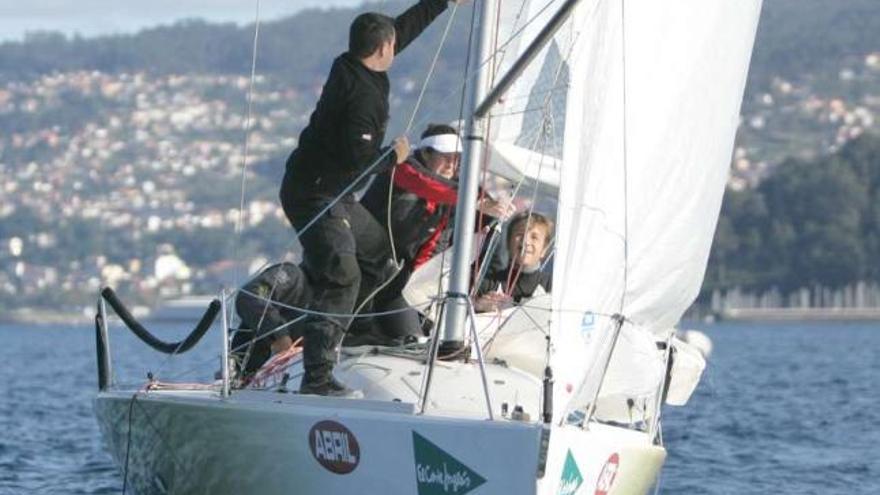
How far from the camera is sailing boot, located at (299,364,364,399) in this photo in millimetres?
10102

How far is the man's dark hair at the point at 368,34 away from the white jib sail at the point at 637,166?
2.45 feet

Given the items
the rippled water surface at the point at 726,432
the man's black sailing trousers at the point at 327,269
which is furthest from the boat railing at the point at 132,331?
the man's black sailing trousers at the point at 327,269

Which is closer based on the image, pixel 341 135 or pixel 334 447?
pixel 334 447

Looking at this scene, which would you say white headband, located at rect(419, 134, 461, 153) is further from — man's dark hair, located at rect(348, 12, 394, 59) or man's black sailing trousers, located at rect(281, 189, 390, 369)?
man's dark hair, located at rect(348, 12, 394, 59)

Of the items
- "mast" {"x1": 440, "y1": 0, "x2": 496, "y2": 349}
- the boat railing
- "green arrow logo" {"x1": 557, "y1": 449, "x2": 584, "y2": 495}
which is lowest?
"green arrow logo" {"x1": 557, "y1": 449, "x2": 584, "y2": 495}

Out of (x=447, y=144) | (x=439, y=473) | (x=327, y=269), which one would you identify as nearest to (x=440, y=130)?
(x=447, y=144)

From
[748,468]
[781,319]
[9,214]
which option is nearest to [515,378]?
[748,468]

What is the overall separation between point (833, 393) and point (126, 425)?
51.8 feet

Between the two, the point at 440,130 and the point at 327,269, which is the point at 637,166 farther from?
the point at 440,130

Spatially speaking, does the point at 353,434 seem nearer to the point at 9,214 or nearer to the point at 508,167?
the point at 508,167

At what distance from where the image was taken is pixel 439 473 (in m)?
9.38

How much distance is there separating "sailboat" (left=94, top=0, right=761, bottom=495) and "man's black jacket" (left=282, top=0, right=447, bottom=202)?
0.40 meters

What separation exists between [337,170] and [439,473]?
1.57 meters

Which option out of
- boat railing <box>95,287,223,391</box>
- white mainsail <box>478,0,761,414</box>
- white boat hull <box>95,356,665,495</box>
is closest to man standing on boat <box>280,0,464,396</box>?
white boat hull <box>95,356,665,495</box>
